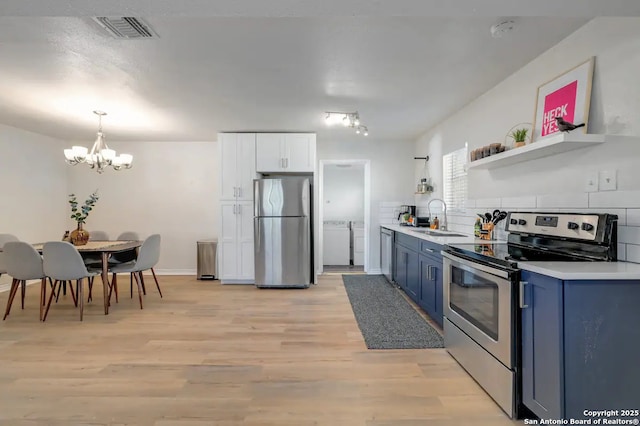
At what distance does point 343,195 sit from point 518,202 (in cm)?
521

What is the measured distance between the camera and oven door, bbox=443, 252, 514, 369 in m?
1.80

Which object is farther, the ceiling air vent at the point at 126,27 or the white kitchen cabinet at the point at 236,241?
the white kitchen cabinet at the point at 236,241

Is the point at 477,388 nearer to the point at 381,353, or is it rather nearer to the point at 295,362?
the point at 381,353

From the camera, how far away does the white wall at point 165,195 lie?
5684 mm

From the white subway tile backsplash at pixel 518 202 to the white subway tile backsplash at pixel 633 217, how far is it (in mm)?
756

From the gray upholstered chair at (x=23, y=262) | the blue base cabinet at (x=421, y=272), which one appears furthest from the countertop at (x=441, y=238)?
the gray upholstered chair at (x=23, y=262)

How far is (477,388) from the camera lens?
6.95ft

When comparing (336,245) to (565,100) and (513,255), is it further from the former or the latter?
(565,100)

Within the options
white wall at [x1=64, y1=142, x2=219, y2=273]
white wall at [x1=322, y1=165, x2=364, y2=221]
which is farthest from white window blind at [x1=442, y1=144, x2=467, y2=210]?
white wall at [x1=64, y1=142, x2=219, y2=273]

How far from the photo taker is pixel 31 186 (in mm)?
5035

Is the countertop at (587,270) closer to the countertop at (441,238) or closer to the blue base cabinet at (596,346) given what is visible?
the blue base cabinet at (596,346)

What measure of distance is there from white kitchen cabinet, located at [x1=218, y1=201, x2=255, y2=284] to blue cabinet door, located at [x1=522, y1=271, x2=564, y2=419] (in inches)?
154

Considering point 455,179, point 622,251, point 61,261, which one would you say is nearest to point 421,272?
point 455,179

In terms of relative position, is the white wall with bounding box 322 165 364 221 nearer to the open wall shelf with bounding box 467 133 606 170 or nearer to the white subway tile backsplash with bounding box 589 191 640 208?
the open wall shelf with bounding box 467 133 606 170
